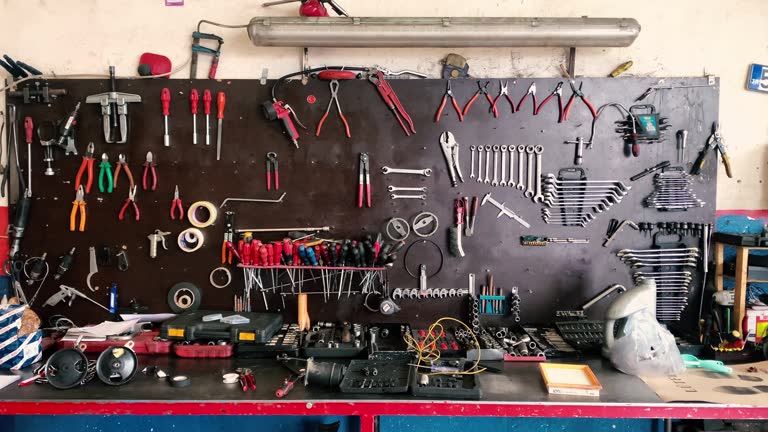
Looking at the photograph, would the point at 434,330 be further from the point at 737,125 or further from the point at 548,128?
the point at 737,125

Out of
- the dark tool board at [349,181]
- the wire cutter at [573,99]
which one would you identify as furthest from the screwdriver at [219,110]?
the wire cutter at [573,99]

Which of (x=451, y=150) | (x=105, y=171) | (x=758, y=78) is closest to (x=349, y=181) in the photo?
(x=451, y=150)

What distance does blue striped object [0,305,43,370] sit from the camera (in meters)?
1.67

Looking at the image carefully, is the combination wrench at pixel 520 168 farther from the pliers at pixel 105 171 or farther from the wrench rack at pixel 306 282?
the pliers at pixel 105 171

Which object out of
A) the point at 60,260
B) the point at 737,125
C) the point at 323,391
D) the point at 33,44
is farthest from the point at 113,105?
the point at 737,125

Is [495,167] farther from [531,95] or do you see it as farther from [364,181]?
[364,181]

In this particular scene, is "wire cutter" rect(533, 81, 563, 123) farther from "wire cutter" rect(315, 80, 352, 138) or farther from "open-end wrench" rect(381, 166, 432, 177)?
"wire cutter" rect(315, 80, 352, 138)

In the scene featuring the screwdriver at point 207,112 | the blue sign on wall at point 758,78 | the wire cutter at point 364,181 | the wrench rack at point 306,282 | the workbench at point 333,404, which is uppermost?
the blue sign on wall at point 758,78

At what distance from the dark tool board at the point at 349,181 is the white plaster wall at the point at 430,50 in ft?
0.39

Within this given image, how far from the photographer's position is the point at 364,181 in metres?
2.14

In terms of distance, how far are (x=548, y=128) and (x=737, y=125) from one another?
89 centimetres

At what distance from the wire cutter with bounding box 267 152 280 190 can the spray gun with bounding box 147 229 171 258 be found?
53 cm

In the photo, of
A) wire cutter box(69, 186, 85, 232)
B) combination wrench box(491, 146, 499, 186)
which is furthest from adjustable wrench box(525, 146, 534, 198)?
wire cutter box(69, 186, 85, 232)

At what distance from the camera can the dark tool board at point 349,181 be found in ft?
6.95
